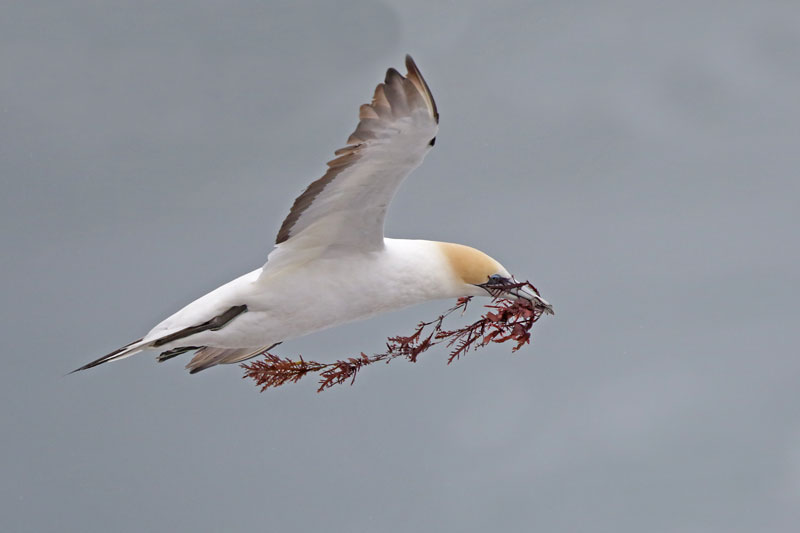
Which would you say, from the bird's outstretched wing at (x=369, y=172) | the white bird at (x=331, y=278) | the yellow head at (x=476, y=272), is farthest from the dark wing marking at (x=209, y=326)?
the yellow head at (x=476, y=272)

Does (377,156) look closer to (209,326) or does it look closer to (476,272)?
(476,272)

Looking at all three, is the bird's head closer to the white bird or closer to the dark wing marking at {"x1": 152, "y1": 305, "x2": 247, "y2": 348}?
the white bird

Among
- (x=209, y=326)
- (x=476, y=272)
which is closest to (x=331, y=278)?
(x=209, y=326)

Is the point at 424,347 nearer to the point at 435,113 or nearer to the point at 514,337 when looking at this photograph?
the point at 514,337

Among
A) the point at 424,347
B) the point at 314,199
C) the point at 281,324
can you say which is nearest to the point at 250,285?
the point at 281,324

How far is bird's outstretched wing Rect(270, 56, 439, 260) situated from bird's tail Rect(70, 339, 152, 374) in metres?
0.69

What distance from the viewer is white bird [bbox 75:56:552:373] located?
4914 mm

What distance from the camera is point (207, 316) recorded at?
16.7ft

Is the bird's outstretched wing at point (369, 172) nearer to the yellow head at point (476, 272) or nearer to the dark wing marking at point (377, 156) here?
the dark wing marking at point (377, 156)

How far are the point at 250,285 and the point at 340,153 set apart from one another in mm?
870

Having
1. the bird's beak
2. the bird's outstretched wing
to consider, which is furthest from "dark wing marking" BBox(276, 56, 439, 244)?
the bird's beak

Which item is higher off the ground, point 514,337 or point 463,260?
point 463,260

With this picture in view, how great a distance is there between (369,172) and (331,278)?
629 mm

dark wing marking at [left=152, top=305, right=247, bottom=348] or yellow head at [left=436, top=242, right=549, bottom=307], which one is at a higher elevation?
yellow head at [left=436, top=242, right=549, bottom=307]
